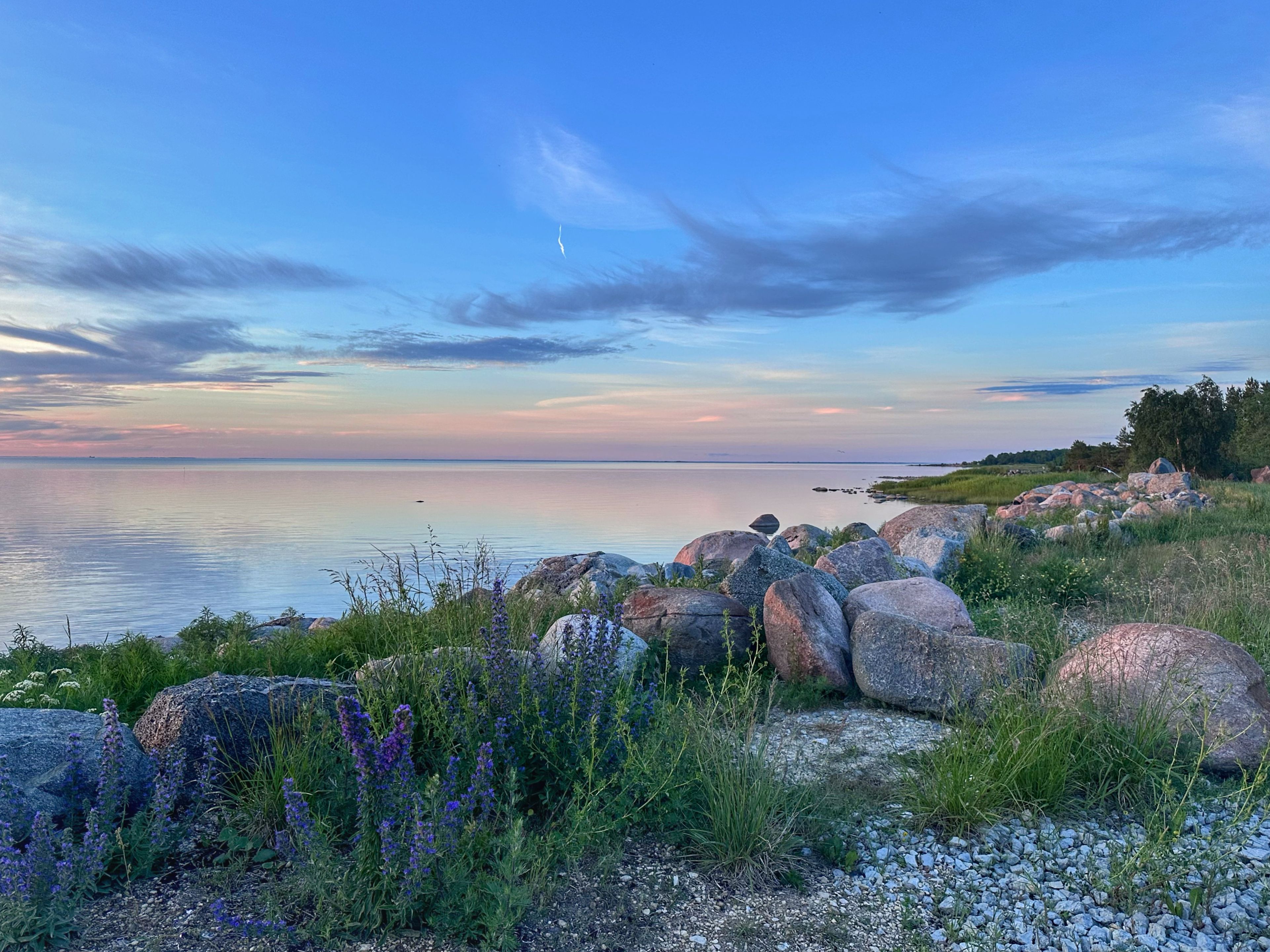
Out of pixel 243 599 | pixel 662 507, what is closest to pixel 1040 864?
pixel 243 599

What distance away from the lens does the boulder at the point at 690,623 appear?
7.58m

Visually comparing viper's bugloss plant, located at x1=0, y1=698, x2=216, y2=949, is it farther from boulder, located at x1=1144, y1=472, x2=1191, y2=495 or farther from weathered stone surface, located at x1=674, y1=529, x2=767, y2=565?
boulder, located at x1=1144, y1=472, x2=1191, y2=495

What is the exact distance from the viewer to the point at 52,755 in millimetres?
4359

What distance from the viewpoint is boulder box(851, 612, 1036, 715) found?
6348 mm

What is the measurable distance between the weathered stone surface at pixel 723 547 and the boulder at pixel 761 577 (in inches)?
145

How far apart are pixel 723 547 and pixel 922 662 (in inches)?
269

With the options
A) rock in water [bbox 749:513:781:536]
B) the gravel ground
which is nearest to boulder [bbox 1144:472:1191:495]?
rock in water [bbox 749:513:781:536]

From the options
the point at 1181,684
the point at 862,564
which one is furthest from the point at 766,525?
the point at 1181,684

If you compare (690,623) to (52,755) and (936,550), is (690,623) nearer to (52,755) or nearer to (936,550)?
(52,755)

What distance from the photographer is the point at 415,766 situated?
175 inches

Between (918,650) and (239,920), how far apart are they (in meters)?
5.35

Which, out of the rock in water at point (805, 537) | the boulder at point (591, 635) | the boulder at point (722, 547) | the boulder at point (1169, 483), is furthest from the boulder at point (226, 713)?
the boulder at point (1169, 483)

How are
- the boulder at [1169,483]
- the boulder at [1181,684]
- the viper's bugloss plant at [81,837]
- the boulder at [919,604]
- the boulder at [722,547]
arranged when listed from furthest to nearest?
the boulder at [1169,483] → the boulder at [722,547] → the boulder at [919,604] → the boulder at [1181,684] → the viper's bugloss plant at [81,837]

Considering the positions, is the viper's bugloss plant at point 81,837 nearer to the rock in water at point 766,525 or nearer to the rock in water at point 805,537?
the rock in water at point 805,537
